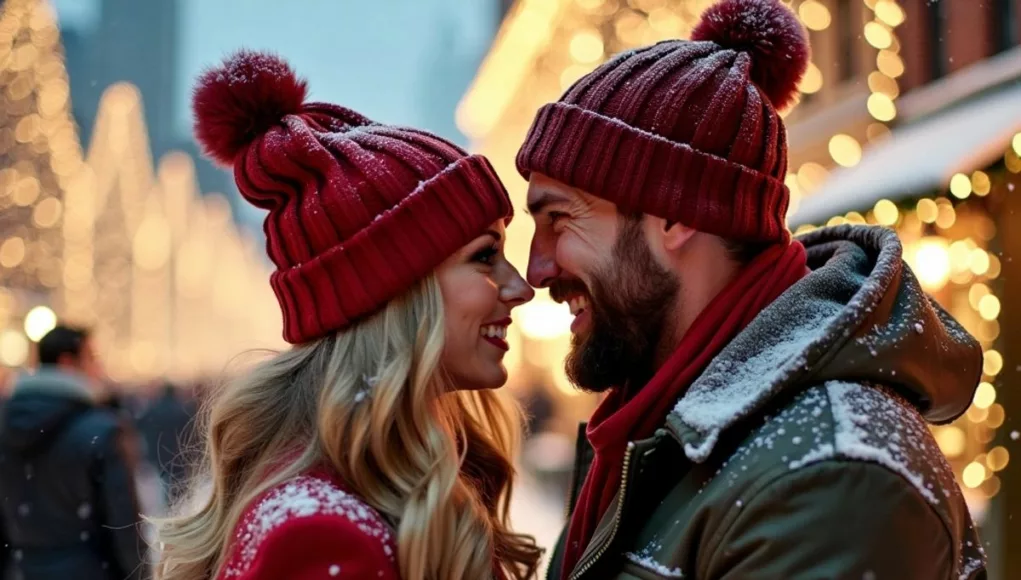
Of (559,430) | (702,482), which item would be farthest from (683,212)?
(559,430)

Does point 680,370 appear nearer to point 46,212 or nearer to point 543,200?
point 543,200

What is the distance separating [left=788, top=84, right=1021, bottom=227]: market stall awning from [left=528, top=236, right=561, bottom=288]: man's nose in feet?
13.7

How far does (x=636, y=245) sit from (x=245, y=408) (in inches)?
50.1

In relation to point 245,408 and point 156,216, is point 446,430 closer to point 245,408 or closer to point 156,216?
point 245,408

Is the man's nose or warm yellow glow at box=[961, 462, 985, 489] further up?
the man's nose

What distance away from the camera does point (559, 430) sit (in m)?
22.3

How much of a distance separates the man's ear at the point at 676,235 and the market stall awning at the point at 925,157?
426 cm

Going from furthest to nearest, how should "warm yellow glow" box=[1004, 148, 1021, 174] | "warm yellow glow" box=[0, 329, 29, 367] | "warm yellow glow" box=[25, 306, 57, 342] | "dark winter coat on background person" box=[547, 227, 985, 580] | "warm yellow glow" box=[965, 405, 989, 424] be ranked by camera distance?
"warm yellow glow" box=[0, 329, 29, 367] → "warm yellow glow" box=[25, 306, 57, 342] → "warm yellow glow" box=[1004, 148, 1021, 174] → "warm yellow glow" box=[965, 405, 989, 424] → "dark winter coat on background person" box=[547, 227, 985, 580]

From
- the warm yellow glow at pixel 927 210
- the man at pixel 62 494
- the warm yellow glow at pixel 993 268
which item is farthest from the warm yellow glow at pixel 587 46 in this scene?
the man at pixel 62 494

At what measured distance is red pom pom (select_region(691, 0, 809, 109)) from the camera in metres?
3.21

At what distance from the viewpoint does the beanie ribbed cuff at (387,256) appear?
122 inches

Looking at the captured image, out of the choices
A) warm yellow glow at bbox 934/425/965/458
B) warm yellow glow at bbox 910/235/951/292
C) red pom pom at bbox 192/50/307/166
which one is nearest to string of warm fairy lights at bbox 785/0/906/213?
warm yellow glow at bbox 934/425/965/458

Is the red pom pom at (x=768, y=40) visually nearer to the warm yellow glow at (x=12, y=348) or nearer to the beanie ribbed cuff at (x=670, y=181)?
the beanie ribbed cuff at (x=670, y=181)

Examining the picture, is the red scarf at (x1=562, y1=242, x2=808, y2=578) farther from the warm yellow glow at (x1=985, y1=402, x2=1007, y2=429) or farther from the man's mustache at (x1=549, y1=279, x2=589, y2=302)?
the warm yellow glow at (x1=985, y1=402, x2=1007, y2=429)
